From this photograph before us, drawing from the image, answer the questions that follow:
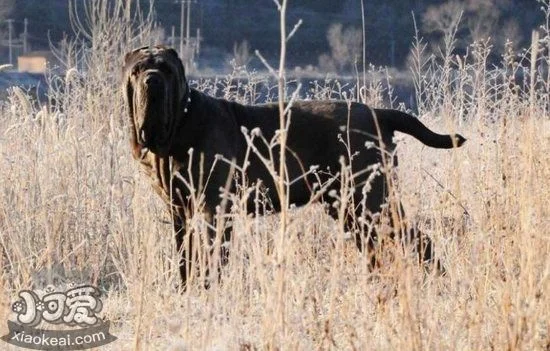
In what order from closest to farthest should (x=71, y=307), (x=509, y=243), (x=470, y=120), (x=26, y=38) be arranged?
1. (x=509, y=243)
2. (x=71, y=307)
3. (x=470, y=120)
4. (x=26, y=38)

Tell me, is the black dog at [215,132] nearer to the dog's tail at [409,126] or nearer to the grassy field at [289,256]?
the dog's tail at [409,126]

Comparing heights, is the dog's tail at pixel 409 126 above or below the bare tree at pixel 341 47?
→ above

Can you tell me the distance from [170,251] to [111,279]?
33 centimetres

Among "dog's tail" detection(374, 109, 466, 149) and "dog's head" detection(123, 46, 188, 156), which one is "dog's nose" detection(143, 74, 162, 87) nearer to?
"dog's head" detection(123, 46, 188, 156)

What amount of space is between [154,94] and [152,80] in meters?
0.07

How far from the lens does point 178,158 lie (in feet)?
17.9

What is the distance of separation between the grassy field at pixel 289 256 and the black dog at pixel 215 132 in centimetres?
18

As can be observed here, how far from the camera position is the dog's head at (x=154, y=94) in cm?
523

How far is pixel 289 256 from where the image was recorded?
3387 mm

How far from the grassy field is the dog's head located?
276 millimetres

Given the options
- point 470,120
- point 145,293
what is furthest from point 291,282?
point 470,120

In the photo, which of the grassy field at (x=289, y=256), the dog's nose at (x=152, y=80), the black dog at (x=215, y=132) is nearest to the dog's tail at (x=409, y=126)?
the black dog at (x=215, y=132)

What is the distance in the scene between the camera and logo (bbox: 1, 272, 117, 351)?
4.27 meters

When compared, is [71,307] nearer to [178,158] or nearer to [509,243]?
[178,158]
